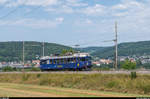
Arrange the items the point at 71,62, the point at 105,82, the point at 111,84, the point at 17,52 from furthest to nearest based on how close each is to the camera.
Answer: the point at 17,52 < the point at 71,62 < the point at 105,82 < the point at 111,84

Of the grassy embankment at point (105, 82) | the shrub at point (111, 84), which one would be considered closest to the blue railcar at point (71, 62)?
the grassy embankment at point (105, 82)

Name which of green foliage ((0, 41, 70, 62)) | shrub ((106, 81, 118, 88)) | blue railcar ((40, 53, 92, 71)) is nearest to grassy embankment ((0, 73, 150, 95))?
shrub ((106, 81, 118, 88))

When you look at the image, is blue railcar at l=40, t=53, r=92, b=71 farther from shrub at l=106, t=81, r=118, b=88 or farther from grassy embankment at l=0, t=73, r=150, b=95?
shrub at l=106, t=81, r=118, b=88

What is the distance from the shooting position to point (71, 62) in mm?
51406

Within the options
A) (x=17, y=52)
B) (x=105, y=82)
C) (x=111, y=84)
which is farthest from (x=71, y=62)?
(x=17, y=52)

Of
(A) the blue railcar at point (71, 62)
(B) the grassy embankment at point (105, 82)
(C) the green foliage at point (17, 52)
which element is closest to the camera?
(B) the grassy embankment at point (105, 82)

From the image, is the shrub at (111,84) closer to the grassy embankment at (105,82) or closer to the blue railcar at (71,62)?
the grassy embankment at (105,82)

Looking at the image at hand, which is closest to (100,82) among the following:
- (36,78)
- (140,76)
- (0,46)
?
(140,76)

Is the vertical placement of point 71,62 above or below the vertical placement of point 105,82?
above

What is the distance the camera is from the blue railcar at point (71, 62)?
167 ft

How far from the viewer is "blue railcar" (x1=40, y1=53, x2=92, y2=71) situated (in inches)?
2008

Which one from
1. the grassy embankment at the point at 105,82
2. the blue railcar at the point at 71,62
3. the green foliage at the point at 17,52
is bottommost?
the grassy embankment at the point at 105,82

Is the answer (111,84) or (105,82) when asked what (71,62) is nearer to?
(105,82)

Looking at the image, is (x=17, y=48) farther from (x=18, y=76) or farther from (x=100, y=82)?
(x=100, y=82)
